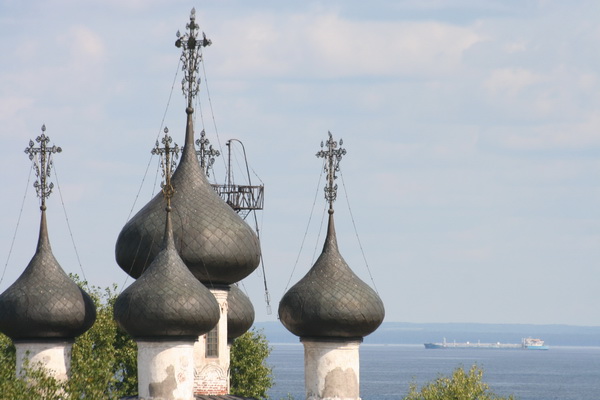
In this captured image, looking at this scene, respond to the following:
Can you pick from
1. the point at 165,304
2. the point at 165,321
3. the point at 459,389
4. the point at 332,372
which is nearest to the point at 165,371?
the point at 165,321

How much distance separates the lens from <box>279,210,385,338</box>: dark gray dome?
29.4 metres

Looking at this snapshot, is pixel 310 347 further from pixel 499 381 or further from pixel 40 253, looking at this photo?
pixel 499 381

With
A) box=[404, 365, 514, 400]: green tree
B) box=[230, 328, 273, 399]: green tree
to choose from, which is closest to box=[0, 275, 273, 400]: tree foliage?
box=[230, 328, 273, 399]: green tree

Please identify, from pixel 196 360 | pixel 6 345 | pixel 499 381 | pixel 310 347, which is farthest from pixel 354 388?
pixel 499 381

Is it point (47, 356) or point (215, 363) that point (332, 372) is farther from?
Answer: point (47, 356)

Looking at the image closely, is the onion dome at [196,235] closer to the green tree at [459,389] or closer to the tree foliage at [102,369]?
the tree foliage at [102,369]

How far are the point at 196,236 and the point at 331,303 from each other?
298cm

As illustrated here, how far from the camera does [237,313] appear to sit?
32719 millimetres

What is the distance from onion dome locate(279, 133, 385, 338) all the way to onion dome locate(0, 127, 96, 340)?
4.05 meters

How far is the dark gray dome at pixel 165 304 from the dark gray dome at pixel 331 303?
9.42 feet

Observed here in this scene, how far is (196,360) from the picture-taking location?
96.4 ft

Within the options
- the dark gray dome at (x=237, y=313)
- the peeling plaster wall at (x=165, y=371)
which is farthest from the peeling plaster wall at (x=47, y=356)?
the dark gray dome at (x=237, y=313)

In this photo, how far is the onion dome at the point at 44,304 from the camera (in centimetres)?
2884

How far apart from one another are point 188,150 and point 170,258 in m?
3.56
